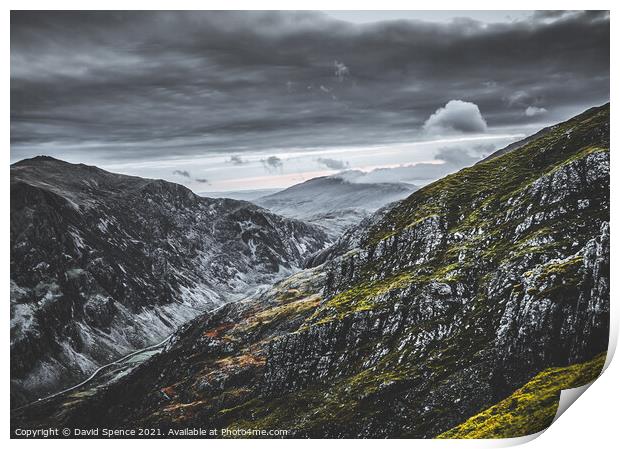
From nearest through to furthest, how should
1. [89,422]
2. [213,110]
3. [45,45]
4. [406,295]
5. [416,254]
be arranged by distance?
[45,45] → [89,422] → [213,110] → [406,295] → [416,254]

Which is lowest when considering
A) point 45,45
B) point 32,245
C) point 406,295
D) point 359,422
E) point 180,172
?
point 359,422

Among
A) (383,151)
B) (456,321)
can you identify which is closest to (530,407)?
(456,321)

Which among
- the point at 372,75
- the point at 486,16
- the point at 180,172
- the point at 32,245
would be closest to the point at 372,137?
the point at 372,75

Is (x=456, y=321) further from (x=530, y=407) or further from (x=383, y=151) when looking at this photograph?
(x=383, y=151)

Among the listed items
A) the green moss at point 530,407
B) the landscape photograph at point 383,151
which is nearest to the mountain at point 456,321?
the green moss at point 530,407

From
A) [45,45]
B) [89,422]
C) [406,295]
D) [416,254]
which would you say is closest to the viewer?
[45,45]
